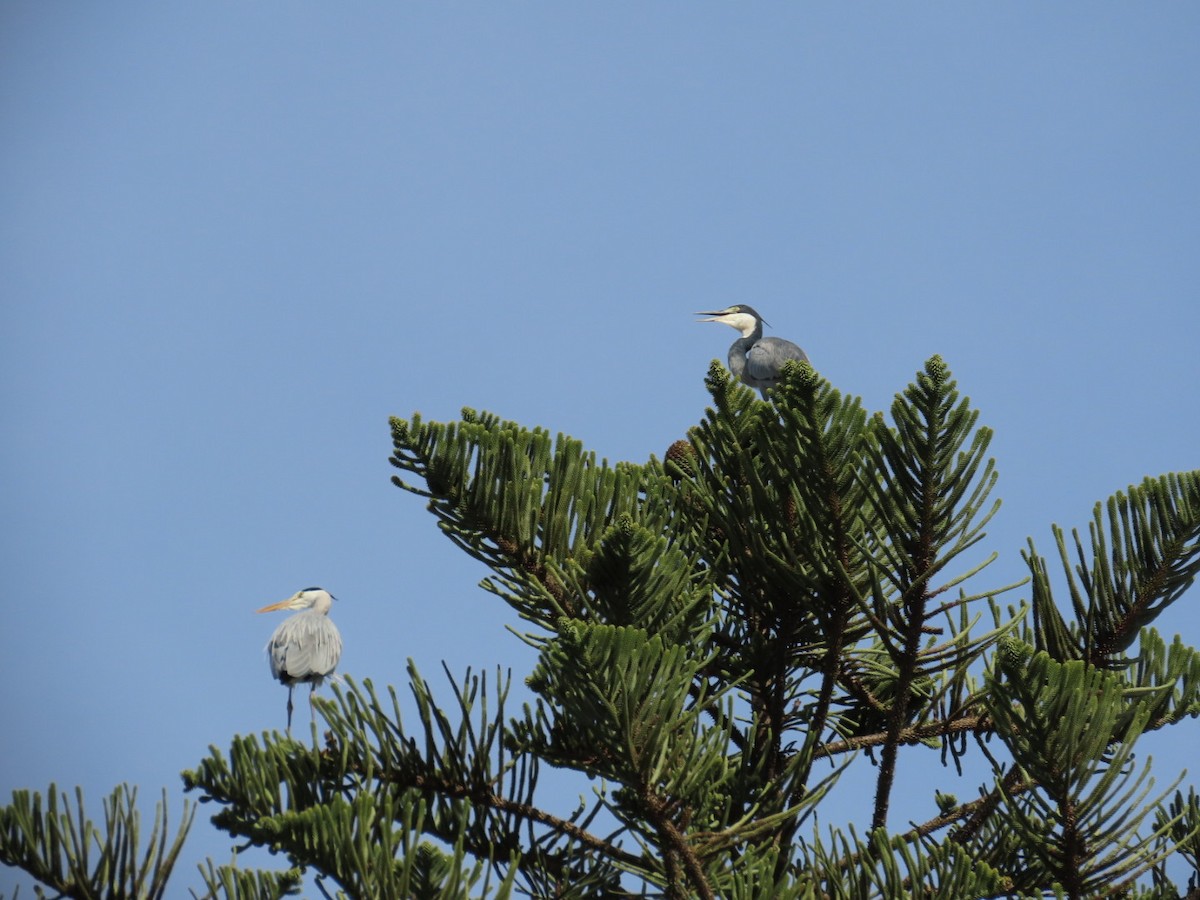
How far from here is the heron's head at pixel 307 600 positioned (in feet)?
32.1

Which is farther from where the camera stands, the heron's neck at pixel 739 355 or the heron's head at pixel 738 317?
the heron's head at pixel 738 317

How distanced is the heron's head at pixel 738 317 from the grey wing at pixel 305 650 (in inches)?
179

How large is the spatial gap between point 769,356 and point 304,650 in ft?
9.51

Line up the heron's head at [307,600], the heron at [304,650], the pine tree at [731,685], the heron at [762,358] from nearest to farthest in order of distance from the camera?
1. the pine tree at [731,685]
2. the heron at [304,650]
3. the heron at [762,358]
4. the heron's head at [307,600]

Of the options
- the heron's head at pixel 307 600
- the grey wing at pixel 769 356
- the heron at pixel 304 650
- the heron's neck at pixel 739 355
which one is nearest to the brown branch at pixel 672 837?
the heron at pixel 304 650

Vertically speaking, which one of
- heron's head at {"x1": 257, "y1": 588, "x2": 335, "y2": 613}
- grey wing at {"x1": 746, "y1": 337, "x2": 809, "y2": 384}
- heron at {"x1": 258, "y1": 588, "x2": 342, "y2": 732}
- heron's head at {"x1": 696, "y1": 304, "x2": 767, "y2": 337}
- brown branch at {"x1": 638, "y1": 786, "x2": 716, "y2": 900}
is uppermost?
heron's head at {"x1": 696, "y1": 304, "x2": 767, "y2": 337}

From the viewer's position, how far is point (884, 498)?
3646 millimetres

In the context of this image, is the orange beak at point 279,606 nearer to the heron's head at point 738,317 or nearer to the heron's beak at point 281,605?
the heron's beak at point 281,605

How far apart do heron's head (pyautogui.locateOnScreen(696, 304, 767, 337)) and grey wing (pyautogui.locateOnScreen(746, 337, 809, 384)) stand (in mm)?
2601

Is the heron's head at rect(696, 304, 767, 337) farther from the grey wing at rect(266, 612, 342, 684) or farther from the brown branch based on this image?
the brown branch

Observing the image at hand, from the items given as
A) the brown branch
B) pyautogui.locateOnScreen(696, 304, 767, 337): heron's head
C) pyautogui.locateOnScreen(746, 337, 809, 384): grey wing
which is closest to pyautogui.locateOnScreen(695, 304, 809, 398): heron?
pyautogui.locateOnScreen(746, 337, 809, 384): grey wing

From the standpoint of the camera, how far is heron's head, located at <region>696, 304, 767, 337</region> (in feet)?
33.6

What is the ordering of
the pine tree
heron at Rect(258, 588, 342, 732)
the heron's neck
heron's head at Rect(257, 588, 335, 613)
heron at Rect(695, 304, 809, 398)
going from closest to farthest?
the pine tree, heron at Rect(258, 588, 342, 732), heron at Rect(695, 304, 809, 398), the heron's neck, heron's head at Rect(257, 588, 335, 613)

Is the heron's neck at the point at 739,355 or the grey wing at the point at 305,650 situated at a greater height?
the heron's neck at the point at 739,355
